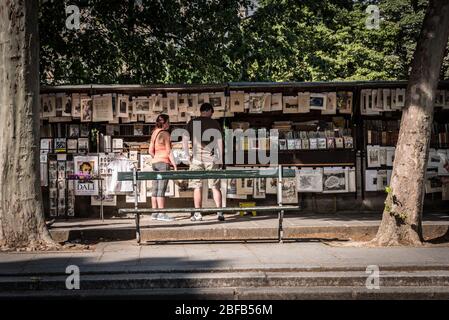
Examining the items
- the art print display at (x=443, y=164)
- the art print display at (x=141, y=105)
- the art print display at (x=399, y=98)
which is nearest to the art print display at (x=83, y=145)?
the art print display at (x=141, y=105)

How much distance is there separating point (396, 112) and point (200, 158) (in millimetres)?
4579

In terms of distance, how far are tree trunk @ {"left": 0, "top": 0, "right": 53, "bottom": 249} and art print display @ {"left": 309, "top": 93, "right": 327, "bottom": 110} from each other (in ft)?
20.0

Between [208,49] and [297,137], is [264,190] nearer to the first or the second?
[297,137]

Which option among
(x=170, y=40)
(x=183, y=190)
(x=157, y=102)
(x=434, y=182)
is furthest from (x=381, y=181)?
(x=170, y=40)

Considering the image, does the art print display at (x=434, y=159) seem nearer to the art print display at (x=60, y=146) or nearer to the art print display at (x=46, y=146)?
the art print display at (x=60, y=146)

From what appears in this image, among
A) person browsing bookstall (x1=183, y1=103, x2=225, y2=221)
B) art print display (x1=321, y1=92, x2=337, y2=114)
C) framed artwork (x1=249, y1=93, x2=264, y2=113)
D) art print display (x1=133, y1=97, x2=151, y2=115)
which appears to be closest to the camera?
person browsing bookstall (x1=183, y1=103, x2=225, y2=221)

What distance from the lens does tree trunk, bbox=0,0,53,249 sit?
8.31 m

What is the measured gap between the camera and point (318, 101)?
12.4 m

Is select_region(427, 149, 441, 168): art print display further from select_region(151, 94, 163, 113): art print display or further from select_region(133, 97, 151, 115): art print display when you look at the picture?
select_region(133, 97, 151, 115): art print display

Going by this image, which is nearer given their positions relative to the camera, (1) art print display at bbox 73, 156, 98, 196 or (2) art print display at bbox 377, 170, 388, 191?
(1) art print display at bbox 73, 156, 98, 196

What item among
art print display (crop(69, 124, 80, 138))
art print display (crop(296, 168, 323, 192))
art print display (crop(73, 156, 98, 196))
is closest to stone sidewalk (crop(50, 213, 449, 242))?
art print display (crop(73, 156, 98, 196))

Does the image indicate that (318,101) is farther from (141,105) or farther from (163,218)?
(163,218)

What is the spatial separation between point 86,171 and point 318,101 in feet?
16.9
